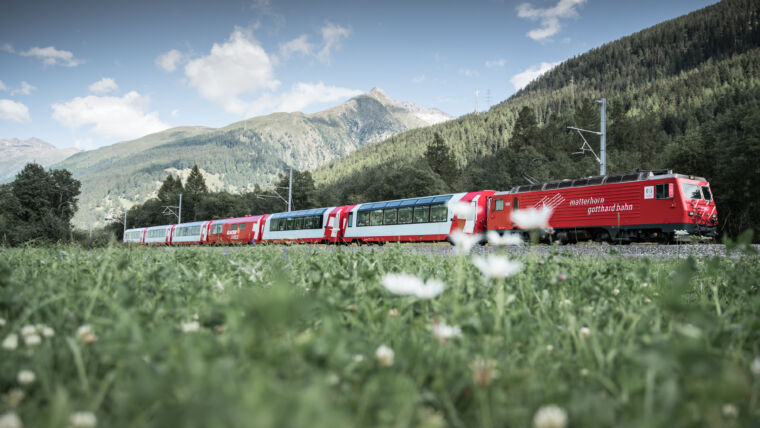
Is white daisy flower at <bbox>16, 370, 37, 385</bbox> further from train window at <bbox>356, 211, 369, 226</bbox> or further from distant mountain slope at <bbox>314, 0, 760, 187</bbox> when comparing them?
distant mountain slope at <bbox>314, 0, 760, 187</bbox>

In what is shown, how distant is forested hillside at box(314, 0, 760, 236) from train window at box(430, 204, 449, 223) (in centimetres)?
2533

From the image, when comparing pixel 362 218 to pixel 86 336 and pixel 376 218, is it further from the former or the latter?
pixel 86 336

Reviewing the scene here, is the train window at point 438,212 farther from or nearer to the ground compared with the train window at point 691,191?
nearer to the ground

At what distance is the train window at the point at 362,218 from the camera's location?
26.7 m

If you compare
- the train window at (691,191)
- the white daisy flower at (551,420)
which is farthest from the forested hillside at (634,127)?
the white daisy flower at (551,420)

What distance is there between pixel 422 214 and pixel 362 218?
4.97m

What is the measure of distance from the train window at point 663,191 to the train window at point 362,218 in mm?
15798

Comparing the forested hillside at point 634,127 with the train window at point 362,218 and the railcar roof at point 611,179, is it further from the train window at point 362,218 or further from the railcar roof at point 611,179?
the train window at point 362,218

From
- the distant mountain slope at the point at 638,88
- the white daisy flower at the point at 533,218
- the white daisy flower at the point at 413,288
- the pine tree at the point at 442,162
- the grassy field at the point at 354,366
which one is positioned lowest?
the grassy field at the point at 354,366

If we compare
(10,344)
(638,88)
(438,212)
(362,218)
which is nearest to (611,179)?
(438,212)

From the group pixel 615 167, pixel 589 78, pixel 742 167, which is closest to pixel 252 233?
pixel 742 167

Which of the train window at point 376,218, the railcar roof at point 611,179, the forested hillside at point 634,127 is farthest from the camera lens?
the forested hillside at point 634,127

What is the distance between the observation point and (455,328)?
1.63 meters

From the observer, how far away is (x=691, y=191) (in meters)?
16.7
